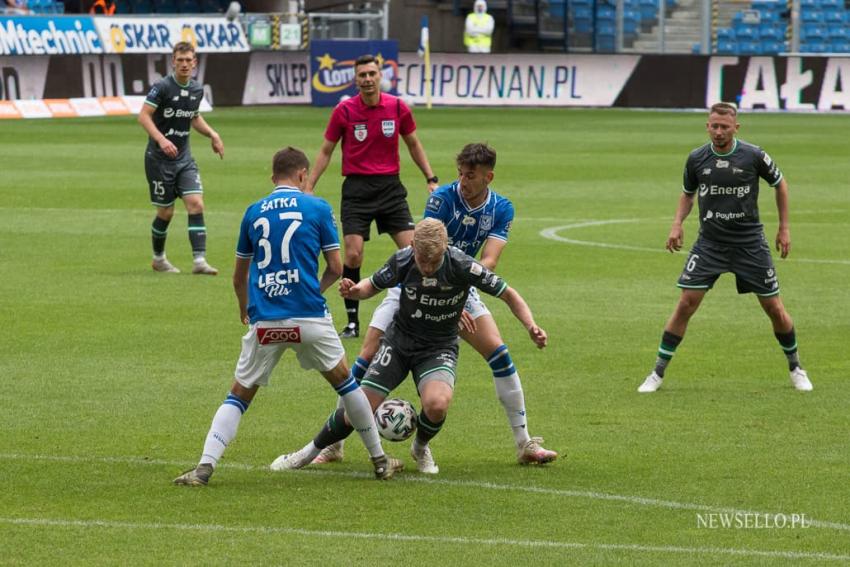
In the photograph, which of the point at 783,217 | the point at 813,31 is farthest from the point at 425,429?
the point at 813,31

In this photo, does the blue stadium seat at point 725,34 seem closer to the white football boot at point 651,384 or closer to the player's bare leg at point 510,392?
the white football boot at point 651,384

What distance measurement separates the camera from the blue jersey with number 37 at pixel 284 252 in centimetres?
849

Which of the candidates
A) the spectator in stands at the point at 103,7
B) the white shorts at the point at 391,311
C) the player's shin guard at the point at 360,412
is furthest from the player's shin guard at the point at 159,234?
the spectator in stands at the point at 103,7

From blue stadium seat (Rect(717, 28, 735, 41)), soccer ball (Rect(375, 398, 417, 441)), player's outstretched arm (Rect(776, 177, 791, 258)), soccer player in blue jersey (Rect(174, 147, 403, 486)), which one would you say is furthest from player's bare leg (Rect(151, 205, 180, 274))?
blue stadium seat (Rect(717, 28, 735, 41))

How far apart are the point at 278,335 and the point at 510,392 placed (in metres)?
1.55

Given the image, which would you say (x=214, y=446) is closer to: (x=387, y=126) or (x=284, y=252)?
(x=284, y=252)

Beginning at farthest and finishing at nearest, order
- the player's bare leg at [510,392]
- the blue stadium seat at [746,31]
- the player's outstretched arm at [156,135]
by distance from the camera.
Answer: the blue stadium seat at [746,31] → the player's outstretched arm at [156,135] → the player's bare leg at [510,392]

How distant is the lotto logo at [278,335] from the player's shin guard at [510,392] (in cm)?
136

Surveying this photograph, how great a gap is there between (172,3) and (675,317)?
45505mm

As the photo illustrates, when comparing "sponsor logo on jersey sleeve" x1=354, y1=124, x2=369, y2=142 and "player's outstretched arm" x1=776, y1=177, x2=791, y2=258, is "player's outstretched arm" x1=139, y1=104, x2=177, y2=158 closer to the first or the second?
"sponsor logo on jersey sleeve" x1=354, y1=124, x2=369, y2=142

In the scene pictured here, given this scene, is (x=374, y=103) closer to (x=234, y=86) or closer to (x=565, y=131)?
(x=565, y=131)

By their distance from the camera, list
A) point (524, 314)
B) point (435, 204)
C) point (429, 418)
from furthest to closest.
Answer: point (435, 204) < point (429, 418) < point (524, 314)

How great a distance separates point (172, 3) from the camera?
54969 millimetres

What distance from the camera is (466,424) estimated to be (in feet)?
34.2
